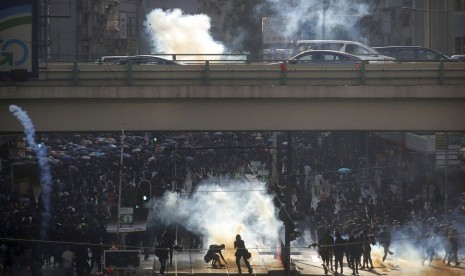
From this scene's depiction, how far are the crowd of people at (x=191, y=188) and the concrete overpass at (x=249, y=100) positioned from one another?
135 cm

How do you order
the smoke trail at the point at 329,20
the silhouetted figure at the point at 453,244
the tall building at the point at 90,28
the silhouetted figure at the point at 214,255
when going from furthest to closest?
the smoke trail at the point at 329,20
the tall building at the point at 90,28
the silhouetted figure at the point at 214,255
the silhouetted figure at the point at 453,244

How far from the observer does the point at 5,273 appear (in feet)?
84.3

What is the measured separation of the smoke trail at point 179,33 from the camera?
93.6 metres

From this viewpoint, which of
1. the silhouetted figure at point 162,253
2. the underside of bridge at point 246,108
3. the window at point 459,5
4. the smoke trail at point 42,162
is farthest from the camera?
the window at point 459,5

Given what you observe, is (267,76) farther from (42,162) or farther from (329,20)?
(329,20)

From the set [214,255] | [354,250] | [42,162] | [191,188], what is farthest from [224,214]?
[42,162]

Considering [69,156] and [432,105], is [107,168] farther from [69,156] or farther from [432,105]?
[432,105]

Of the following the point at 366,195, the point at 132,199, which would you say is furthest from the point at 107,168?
the point at 132,199

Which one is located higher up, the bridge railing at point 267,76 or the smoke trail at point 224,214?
the bridge railing at point 267,76

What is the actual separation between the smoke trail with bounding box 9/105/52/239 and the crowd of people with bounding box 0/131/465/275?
15 cm

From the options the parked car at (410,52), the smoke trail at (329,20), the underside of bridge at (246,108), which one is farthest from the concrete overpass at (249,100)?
the smoke trail at (329,20)

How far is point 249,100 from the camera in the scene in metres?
26.4

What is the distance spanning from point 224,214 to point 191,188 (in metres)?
6.07

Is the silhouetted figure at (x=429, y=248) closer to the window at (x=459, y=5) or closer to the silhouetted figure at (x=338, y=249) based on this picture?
the silhouetted figure at (x=338, y=249)
